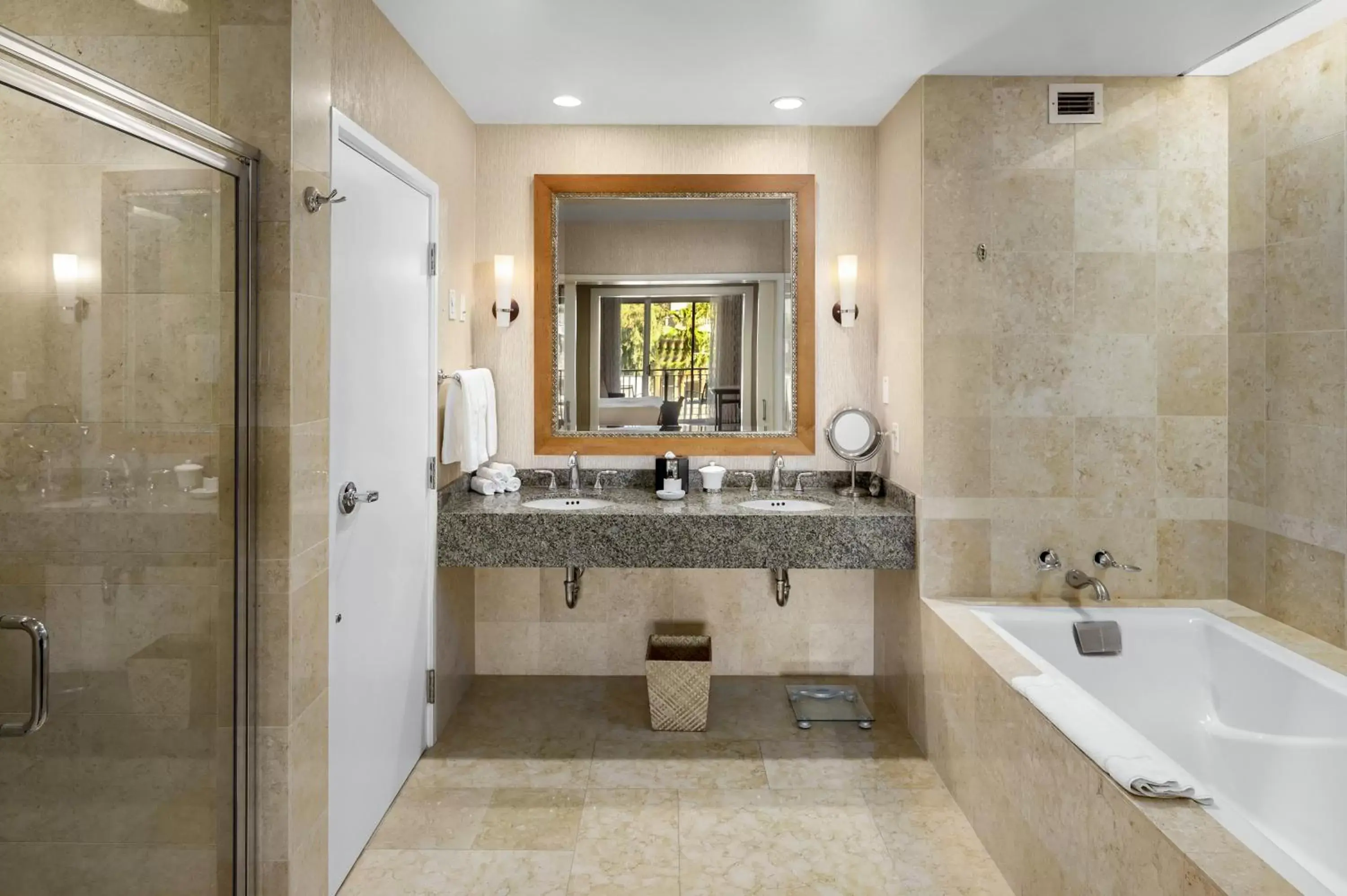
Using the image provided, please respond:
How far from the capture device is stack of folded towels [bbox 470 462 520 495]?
3289mm

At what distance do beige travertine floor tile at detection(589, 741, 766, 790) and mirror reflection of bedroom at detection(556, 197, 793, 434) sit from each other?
128cm

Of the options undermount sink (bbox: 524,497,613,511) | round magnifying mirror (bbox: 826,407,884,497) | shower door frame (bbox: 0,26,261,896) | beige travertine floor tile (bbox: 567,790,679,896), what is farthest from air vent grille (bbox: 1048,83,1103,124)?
beige travertine floor tile (bbox: 567,790,679,896)

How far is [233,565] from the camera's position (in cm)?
176

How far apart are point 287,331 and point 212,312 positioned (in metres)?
0.15

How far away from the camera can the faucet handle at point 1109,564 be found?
2.80 m

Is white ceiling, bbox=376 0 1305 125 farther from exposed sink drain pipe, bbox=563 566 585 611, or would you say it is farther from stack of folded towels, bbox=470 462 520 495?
exposed sink drain pipe, bbox=563 566 585 611

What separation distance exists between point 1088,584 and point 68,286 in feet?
9.42

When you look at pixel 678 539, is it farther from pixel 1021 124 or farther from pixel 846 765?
pixel 1021 124

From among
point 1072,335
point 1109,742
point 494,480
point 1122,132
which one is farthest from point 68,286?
point 1122,132

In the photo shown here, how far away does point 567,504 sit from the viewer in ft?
10.7

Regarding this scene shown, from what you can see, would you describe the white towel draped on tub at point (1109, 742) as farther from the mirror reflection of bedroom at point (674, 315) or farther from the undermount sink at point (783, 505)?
the mirror reflection of bedroom at point (674, 315)

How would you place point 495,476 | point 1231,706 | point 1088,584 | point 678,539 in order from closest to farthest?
1. point 1231,706
2. point 1088,584
3. point 678,539
4. point 495,476

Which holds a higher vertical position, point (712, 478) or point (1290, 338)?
point (1290, 338)

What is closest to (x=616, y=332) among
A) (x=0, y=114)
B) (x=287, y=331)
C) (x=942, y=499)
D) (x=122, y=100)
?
(x=942, y=499)
